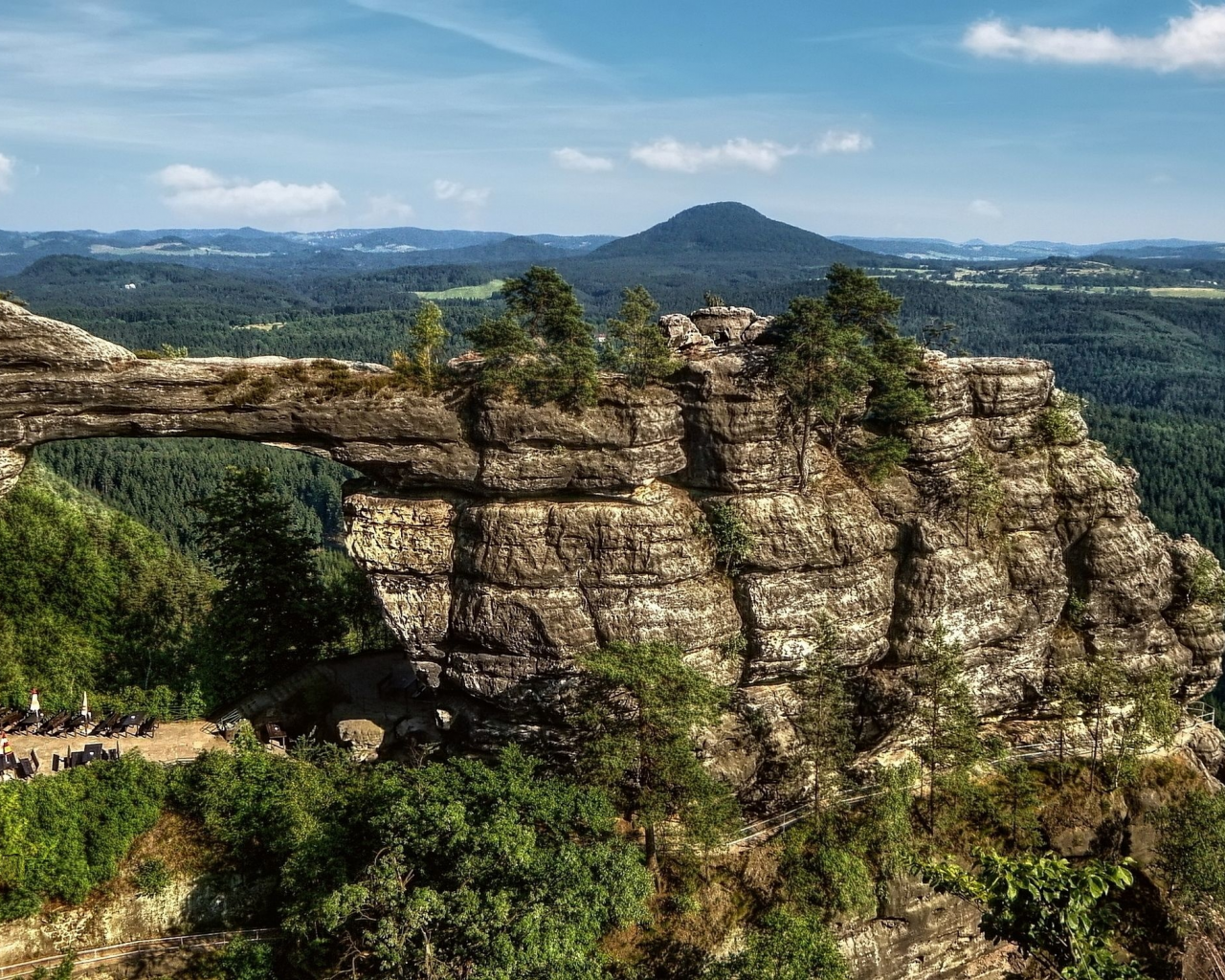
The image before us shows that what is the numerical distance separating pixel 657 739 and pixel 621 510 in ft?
28.5

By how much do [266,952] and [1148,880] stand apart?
3517 cm

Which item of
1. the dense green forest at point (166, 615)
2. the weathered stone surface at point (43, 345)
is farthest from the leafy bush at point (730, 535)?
the weathered stone surface at point (43, 345)

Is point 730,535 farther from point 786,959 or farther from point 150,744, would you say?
point 150,744

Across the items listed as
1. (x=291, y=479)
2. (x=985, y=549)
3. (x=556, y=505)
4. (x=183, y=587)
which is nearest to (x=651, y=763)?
(x=556, y=505)

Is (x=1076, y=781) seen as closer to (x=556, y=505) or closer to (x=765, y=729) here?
(x=765, y=729)

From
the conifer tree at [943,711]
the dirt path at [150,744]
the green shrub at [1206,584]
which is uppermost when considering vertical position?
the green shrub at [1206,584]

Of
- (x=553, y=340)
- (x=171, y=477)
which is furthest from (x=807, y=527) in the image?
(x=171, y=477)

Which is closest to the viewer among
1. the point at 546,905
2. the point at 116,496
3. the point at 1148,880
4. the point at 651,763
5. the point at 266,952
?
the point at 546,905

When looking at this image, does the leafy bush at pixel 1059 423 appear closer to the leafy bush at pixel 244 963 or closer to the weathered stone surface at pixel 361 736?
the weathered stone surface at pixel 361 736

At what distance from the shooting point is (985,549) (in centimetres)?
3591

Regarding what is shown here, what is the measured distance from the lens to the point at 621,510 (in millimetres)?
32094

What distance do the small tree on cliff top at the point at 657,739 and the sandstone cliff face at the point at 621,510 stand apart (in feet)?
8.09

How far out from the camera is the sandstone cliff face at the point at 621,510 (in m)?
31.1

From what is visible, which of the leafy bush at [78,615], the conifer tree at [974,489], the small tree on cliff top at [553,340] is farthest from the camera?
the leafy bush at [78,615]
